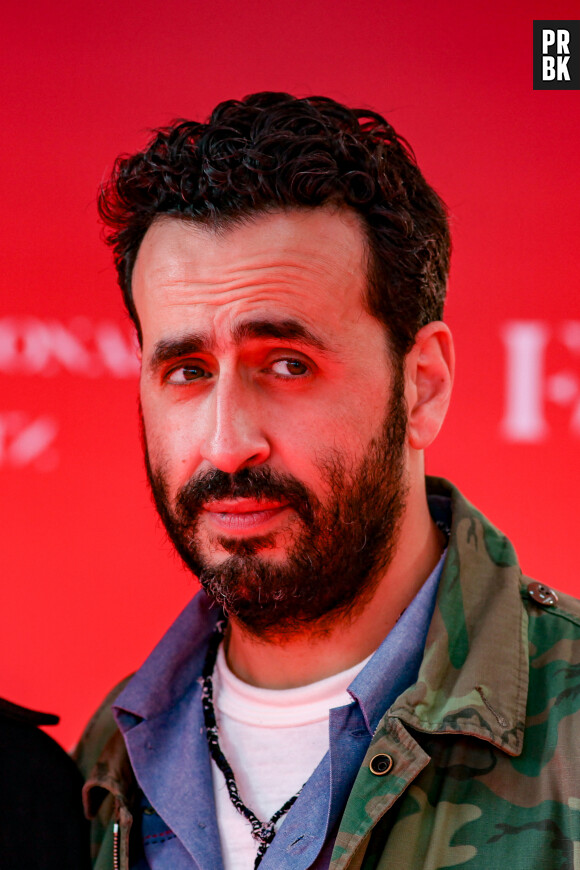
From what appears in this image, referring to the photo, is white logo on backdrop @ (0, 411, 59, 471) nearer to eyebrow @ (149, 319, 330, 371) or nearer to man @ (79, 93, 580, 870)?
man @ (79, 93, 580, 870)

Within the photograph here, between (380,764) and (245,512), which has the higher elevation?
(245,512)

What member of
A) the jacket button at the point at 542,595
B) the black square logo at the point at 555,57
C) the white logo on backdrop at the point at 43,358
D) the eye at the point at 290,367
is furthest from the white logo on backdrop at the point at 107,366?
the eye at the point at 290,367

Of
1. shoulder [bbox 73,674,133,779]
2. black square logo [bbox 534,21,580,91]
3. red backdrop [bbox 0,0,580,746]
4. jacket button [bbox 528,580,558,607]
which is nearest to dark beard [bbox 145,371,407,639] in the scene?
jacket button [bbox 528,580,558,607]

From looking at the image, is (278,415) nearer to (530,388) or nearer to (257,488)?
(257,488)

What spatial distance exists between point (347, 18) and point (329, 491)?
4.66 feet

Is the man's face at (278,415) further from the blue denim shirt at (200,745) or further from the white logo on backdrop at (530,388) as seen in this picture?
the white logo on backdrop at (530,388)

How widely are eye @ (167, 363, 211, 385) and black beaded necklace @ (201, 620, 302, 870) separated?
55 centimetres

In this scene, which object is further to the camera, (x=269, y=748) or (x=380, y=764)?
(x=269, y=748)

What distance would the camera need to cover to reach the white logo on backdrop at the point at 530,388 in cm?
254

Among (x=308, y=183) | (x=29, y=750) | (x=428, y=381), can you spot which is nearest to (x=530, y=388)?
(x=428, y=381)

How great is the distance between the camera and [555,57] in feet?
8.10

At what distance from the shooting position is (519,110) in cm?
250

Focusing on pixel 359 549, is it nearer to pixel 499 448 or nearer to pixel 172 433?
pixel 172 433

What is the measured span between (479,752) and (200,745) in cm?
55
